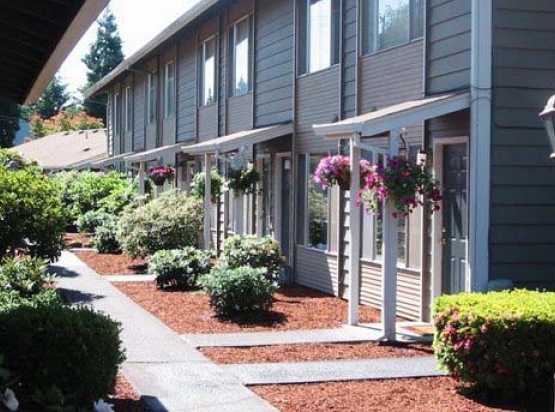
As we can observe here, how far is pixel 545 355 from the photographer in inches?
296

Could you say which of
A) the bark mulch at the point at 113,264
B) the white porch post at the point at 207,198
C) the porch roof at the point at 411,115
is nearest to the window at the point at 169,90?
the bark mulch at the point at 113,264

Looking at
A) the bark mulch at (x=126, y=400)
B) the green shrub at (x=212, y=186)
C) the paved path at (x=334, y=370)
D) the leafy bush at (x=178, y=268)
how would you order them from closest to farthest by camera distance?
the bark mulch at (x=126, y=400), the paved path at (x=334, y=370), the leafy bush at (x=178, y=268), the green shrub at (x=212, y=186)

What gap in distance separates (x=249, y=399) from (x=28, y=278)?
4347 mm

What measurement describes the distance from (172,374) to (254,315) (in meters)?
3.75

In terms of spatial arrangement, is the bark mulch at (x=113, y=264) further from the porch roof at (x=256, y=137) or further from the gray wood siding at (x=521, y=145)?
the gray wood siding at (x=521, y=145)

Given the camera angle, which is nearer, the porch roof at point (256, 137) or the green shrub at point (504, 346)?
the green shrub at point (504, 346)

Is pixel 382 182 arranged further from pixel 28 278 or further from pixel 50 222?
pixel 50 222

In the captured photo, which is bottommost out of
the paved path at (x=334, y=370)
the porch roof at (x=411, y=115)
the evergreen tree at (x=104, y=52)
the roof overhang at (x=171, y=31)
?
the paved path at (x=334, y=370)

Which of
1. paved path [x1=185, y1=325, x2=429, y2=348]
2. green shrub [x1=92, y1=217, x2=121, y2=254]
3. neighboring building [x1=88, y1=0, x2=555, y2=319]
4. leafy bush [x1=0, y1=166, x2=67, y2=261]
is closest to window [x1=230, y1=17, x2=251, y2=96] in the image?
neighboring building [x1=88, y1=0, x2=555, y2=319]

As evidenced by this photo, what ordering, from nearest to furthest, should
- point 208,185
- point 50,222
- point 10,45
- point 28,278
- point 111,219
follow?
point 10,45
point 28,278
point 50,222
point 208,185
point 111,219

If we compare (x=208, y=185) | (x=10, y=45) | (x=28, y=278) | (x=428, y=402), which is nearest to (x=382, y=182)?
(x=428, y=402)

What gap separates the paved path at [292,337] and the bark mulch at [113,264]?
774 cm

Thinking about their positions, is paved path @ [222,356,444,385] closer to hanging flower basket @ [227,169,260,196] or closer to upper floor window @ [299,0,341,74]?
upper floor window @ [299,0,341,74]

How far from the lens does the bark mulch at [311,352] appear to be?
9.52 meters
